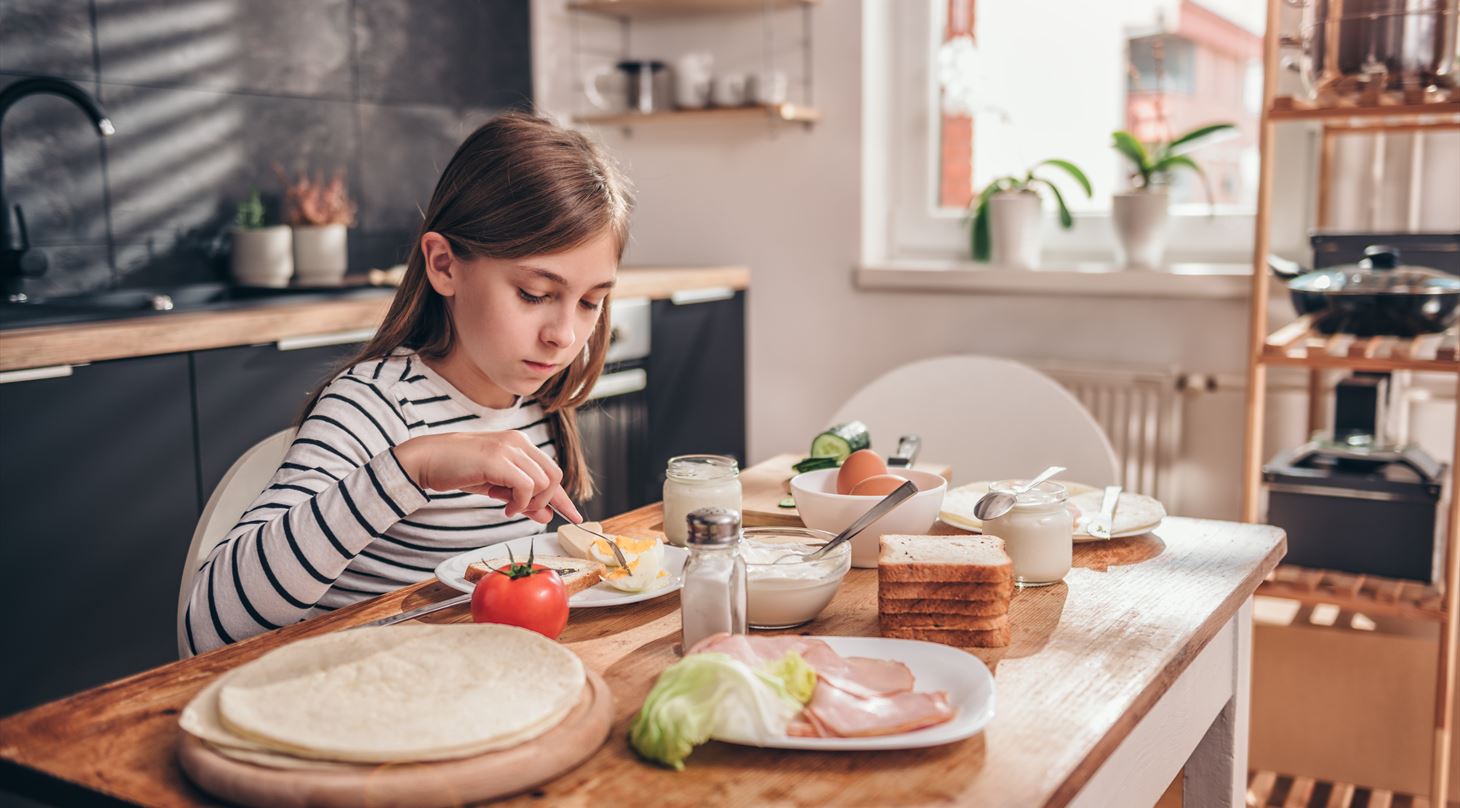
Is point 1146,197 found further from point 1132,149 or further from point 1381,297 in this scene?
point 1381,297

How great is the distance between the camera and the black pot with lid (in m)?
1.97

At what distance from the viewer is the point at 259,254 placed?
264 centimetres

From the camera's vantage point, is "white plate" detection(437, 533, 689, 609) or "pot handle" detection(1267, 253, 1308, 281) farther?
"pot handle" detection(1267, 253, 1308, 281)

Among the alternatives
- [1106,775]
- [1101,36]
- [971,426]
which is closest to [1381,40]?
[971,426]

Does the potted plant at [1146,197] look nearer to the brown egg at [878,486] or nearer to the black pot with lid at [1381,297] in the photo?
the black pot with lid at [1381,297]

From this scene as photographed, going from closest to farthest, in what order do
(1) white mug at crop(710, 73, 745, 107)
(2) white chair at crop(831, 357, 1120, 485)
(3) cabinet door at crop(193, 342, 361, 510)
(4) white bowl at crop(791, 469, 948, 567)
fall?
1. (4) white bowl at crop(791, 469, 948, 567)
2. (2) white chair at crop(831, 357, 1120, 485)
3. (3) cabinet door at crop(193, 342, 361, 510)
4. (1) white mug at crop(710, 73, 745, 107)

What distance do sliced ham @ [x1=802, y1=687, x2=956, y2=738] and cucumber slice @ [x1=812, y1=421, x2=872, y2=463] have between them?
0.64 m

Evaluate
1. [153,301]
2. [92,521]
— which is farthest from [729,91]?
[92,521]

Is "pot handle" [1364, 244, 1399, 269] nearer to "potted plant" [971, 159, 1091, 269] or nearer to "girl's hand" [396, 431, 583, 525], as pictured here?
"potted plant" [971, 159, 1091, 269]

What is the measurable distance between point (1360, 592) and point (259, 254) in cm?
218

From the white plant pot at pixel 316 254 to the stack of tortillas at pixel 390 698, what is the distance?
1984mm

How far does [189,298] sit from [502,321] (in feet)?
5.05

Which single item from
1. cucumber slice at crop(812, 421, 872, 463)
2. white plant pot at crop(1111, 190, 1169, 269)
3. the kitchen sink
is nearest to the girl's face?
cucumber slice at crop(812, 421, 872, 463)

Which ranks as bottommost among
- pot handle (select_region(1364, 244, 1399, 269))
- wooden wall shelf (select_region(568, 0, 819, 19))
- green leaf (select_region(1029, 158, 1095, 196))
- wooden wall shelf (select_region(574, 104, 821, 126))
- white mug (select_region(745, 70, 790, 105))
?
pot handle (select_region(1364, 244, 1399, 269))
